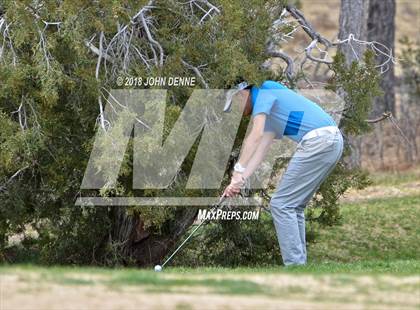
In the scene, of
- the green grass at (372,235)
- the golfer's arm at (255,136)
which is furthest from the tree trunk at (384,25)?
the golfer's arm at (255,136)

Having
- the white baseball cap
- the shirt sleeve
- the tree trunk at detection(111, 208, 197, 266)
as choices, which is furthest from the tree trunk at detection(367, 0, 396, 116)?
the shirt sleeve

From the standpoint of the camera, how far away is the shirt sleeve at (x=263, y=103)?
966 centimetres

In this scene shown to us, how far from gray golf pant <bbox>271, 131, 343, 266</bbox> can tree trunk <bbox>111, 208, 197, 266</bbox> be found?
2.82m

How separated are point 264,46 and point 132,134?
2108 mm

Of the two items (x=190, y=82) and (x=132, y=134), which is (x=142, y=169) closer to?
(x=132, y=134)

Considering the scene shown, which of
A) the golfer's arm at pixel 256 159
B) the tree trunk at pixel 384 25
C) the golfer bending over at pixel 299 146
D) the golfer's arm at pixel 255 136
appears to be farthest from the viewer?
the tree trunk at pixel 384 25

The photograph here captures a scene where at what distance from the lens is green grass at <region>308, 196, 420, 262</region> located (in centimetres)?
1535

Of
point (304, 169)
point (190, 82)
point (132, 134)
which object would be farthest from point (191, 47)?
point (304, 169)

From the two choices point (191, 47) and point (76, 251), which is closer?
point (191, 47)

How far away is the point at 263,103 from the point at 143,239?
391 cm

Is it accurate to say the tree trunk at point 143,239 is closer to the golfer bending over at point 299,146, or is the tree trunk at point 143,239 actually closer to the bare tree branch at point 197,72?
the bare tree branch at point 197,72

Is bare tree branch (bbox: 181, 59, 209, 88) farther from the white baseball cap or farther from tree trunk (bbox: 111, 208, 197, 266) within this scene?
tree trunk (bbox: 111, 208, 197, 266)

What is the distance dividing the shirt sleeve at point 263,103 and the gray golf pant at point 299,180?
1.87 feet

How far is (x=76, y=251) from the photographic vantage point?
43.4 ft
